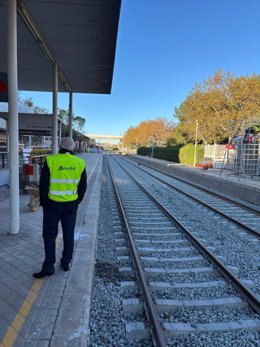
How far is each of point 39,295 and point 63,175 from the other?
4.77ft

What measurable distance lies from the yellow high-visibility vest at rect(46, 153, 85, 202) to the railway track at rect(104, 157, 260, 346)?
1.59 meters

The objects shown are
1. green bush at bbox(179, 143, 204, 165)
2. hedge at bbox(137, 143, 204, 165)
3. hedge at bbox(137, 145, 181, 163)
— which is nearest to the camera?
green bush at bbox(179, 143, 204, 165)

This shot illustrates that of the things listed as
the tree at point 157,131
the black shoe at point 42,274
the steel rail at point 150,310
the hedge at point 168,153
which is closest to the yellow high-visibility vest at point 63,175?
the black shoe at point 42,274

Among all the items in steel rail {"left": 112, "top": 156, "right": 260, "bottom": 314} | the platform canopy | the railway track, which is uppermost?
the platform canopy

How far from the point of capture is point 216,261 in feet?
18.2

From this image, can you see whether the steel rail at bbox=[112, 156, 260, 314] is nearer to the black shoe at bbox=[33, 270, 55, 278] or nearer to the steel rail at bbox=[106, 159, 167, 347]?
the steel rail at bbox=[106, 159, 167, 347]

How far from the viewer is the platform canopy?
6797 mm

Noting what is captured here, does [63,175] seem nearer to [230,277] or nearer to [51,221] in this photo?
[51,221]

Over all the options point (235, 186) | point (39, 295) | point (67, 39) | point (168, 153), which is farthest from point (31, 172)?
point (168, 153)

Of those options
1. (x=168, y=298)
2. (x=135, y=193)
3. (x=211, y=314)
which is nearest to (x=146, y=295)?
(x=168, y=298)

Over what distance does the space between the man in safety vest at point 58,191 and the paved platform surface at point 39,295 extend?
0.30 metres

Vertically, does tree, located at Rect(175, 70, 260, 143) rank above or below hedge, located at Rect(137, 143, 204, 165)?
above

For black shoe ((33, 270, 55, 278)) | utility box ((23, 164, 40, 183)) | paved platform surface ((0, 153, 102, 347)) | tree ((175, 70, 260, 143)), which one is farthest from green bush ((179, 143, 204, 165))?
black shoe ((33, 270, 55, 278))

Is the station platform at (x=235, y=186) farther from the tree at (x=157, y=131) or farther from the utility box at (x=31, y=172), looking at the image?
the tree at (x=157, y=131)
